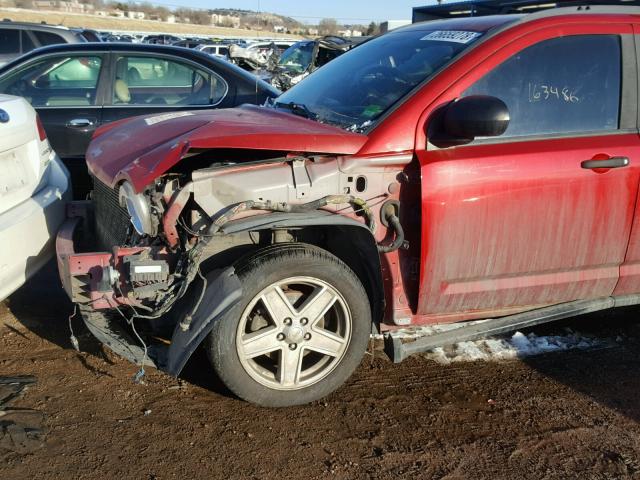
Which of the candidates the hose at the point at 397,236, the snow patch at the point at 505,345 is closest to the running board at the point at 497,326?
the snow patch at the point at 505,345

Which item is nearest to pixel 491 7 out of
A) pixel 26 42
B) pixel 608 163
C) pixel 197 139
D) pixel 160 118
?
pixel 608 163

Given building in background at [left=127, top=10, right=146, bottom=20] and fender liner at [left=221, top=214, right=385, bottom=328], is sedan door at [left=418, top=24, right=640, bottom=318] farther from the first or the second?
building in background at [left=127, top=10, right=146, bottom=20]

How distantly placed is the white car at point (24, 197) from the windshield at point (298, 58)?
11.9 meters

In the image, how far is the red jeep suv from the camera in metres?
2.92

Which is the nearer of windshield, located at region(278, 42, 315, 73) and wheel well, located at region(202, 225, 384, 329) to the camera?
wheel well, located at region(202, 225, 384, 329)

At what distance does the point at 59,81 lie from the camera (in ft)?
19.2

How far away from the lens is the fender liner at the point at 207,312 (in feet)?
9.29

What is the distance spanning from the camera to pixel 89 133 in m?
5.62

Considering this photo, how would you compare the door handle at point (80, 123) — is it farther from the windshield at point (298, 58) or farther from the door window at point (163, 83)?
the windshield at point (298, 58)

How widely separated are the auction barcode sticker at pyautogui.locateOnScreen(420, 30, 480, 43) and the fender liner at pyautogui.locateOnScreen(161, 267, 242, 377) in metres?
1.76

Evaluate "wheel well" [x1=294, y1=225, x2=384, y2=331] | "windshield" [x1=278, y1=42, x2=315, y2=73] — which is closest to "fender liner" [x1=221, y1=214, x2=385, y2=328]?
"wheel well" [x1=294, y1=225, x2=384, y2=331]

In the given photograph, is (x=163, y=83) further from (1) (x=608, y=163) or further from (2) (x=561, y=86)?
(1) (x=608, y=163)

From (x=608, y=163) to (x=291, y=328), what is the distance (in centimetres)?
185

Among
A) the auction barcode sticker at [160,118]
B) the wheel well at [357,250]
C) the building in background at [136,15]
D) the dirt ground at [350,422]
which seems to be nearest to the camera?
the dirt ground at [350,422]
